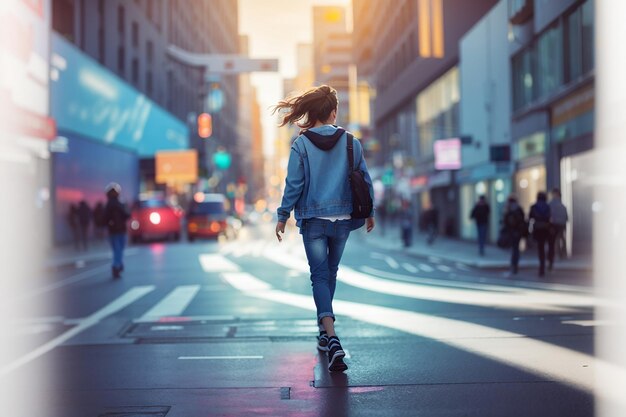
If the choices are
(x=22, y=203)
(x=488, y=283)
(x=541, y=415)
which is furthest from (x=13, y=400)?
(x=22, y=203)

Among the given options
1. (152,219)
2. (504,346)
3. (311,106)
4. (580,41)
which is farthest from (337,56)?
(311,106)

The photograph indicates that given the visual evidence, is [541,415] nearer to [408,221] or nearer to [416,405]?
[416,405]

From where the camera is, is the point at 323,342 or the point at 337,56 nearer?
the point at 323,342

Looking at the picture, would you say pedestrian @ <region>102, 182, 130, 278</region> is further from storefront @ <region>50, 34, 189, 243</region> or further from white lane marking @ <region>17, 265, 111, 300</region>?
storefront @ <region>50, 34, 189, 243</region>

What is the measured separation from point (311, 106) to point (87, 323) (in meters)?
4.14

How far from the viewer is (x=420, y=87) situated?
41688 mm

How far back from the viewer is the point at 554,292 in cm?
1101

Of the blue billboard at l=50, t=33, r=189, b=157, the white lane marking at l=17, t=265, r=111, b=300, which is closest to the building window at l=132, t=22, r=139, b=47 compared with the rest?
the blue billboard at l=50, t=33, r=189, b=157

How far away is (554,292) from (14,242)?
20253 mm

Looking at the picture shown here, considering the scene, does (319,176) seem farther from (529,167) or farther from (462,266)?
(529,167)

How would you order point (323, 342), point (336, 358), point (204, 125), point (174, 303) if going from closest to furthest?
point (336, 358) < point (323, 342) < point (174, 303) < point (204, 125)

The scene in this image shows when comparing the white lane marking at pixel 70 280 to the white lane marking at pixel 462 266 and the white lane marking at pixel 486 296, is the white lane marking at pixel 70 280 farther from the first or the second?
the white lane marking at pixel 462 266

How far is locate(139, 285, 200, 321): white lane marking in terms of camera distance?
351 inches

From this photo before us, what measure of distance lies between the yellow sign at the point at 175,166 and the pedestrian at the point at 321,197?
43.3 metres
